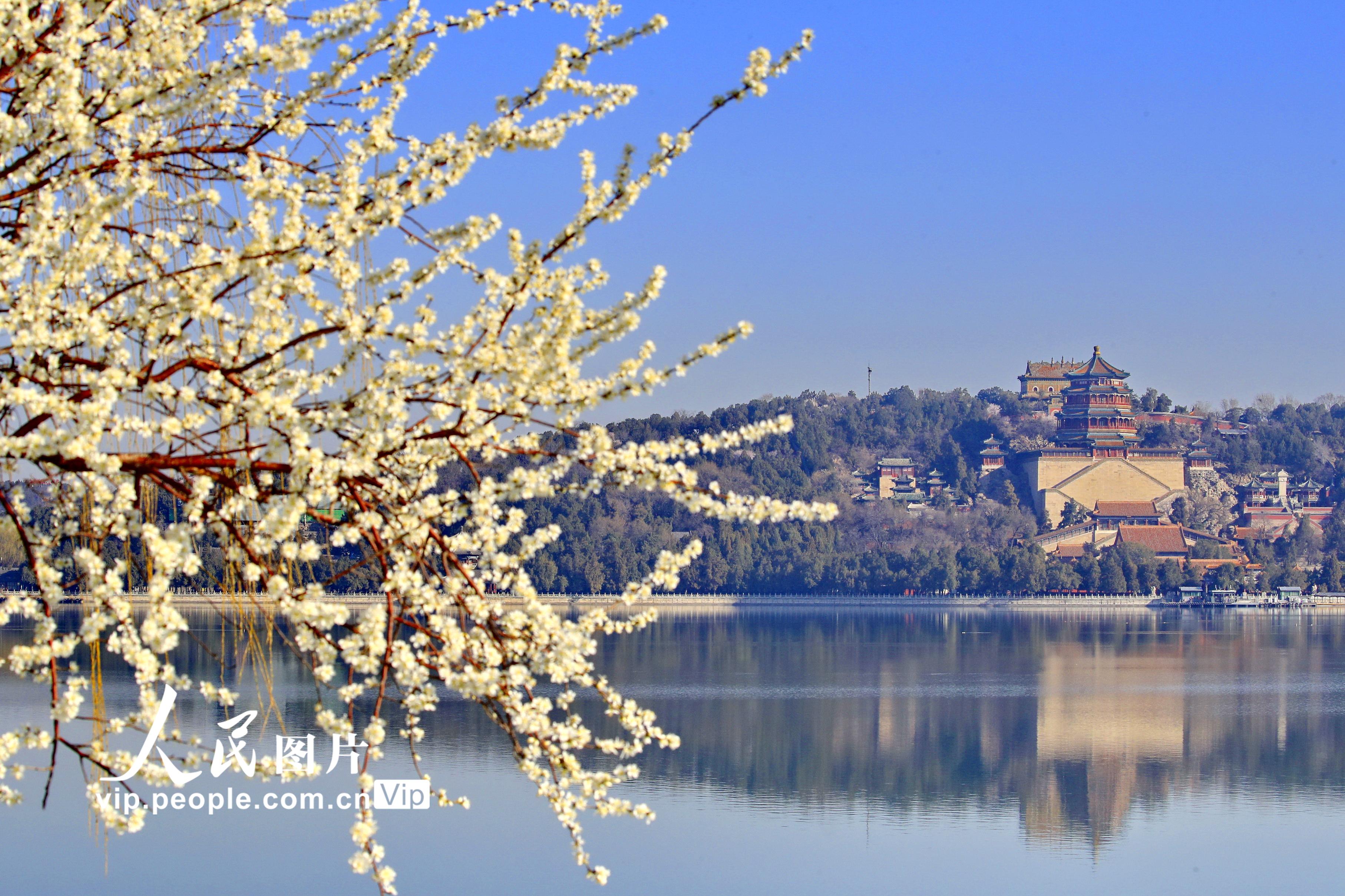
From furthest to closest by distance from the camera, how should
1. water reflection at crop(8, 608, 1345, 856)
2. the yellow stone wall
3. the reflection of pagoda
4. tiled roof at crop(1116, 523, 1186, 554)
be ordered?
the yellow stone wall < tiled roof at crop(1116, 523, 1186, 554) < water reflection at crop(8, 608, 1345, 856) < the reflection of pagoda

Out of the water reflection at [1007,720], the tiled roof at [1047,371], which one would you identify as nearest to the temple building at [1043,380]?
the tiled roof at [1047,371]

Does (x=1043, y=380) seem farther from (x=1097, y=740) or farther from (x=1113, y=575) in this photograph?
(x=1097, y=740)

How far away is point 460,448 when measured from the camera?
7.89 ft

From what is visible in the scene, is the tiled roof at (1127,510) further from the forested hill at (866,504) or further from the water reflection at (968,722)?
the water reflection at (968,722)

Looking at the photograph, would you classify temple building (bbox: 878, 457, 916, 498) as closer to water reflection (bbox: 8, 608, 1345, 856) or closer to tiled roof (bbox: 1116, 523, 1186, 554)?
tiled roof (bbox: 1116, 523, 1186, 554)

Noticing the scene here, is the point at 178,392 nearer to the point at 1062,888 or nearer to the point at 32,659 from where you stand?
the point at 32,659

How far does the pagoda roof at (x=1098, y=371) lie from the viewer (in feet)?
242

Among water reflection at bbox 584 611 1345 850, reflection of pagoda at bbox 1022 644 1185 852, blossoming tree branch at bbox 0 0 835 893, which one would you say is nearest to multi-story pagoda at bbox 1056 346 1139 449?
water reflection at bbox 584 611 1345 850

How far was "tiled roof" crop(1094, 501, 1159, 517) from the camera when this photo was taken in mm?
62406

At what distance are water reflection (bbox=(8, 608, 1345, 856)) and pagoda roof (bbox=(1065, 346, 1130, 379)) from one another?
38.4 meters

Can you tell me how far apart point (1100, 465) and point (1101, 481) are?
691 millimetres

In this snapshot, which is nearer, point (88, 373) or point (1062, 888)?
point (88, 373)

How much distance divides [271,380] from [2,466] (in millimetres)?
479

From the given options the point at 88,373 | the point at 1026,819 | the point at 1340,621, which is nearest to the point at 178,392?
the point at 88,373
